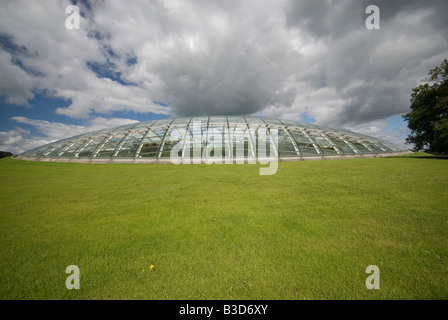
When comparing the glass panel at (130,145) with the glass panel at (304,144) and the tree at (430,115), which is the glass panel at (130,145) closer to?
the glass panel at (304,144)

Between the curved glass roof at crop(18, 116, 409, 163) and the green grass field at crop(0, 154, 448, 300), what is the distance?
16.2 m

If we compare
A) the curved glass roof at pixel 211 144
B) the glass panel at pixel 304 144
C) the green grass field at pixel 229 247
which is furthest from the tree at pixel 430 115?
the green grass field at pixel 229 247

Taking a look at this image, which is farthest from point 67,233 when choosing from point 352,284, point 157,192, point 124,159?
point 124,159

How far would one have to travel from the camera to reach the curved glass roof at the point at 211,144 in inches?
886

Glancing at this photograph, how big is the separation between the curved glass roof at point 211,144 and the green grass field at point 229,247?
1619cm

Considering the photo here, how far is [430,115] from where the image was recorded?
2155cm

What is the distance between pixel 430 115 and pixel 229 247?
1317 inches

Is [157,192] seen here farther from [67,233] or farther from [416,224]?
[416,224]

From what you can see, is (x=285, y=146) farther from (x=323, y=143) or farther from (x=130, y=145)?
(x=130, y=145)

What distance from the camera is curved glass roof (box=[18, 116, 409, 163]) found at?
2250cm
